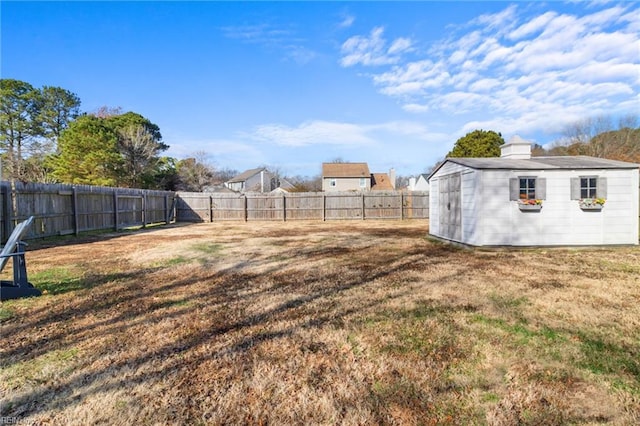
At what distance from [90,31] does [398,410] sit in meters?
13.4

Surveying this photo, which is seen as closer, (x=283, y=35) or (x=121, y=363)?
(x=121, y=363)

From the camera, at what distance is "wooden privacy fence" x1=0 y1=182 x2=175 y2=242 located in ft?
29.7

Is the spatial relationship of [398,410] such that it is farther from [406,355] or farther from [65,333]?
[65,333]

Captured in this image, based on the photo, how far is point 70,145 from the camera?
2158 centimetres

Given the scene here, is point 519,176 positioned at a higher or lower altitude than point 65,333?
higher

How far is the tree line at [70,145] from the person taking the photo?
21891mm

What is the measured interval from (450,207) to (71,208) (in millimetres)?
13112

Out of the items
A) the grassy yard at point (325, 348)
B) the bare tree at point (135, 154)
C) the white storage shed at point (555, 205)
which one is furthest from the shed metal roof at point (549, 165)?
the bare tree at point (135, 154)

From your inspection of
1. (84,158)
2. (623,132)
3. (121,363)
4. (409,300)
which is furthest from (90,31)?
(623,132)

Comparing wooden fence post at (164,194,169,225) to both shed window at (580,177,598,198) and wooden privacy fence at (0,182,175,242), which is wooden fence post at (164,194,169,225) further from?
shed window at (580,177,598,198)

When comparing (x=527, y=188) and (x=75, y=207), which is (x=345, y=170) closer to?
(x=75, y=207)

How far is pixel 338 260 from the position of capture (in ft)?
21.5

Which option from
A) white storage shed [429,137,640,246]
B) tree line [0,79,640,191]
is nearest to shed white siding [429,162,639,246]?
white storage shed [429,137,640,246]

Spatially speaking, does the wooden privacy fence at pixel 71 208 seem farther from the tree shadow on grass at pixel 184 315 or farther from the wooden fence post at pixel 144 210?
the tree shadow on grass at pixel 184 315
